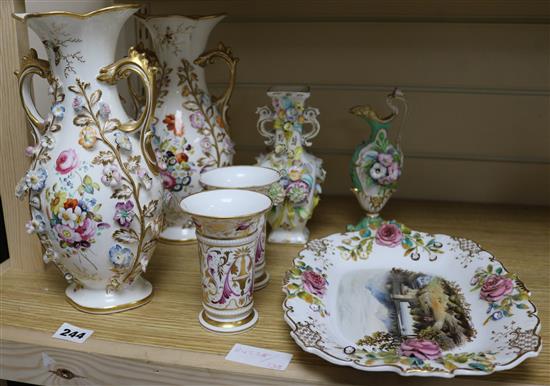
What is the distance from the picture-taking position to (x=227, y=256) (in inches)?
29.7

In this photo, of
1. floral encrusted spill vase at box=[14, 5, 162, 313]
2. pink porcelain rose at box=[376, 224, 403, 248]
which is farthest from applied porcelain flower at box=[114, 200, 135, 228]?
pink porcelain rose at box=[376, 224, 403, 248]

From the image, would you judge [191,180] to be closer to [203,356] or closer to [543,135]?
[203,356]

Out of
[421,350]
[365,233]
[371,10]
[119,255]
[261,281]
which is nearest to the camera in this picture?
[421,350]

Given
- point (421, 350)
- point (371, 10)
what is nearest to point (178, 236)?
point (421, 350)

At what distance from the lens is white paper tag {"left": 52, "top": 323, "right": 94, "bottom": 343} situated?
2.50 ft

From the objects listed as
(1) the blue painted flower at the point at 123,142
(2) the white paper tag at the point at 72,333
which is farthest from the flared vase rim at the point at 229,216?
(2) the white paper tag at the point at 72,333

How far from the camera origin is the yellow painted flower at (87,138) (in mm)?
765

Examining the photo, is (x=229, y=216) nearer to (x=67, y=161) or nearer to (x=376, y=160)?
(x=67, y=161)

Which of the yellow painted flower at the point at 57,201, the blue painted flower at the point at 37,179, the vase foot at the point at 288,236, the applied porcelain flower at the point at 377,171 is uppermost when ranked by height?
the blue painted flower at the point at 37,179

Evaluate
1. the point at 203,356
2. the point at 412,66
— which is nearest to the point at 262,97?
the point at 412,66

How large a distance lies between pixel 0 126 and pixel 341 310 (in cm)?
61

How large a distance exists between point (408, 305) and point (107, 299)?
453 mm

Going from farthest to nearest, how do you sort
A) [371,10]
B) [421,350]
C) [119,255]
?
[371,10] < [119,255] < [421,350]

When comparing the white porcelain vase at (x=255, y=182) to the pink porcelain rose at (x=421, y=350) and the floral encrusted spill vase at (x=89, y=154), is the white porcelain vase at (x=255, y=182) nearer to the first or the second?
the floral encrusted spill vase at (x=89, y=154)
